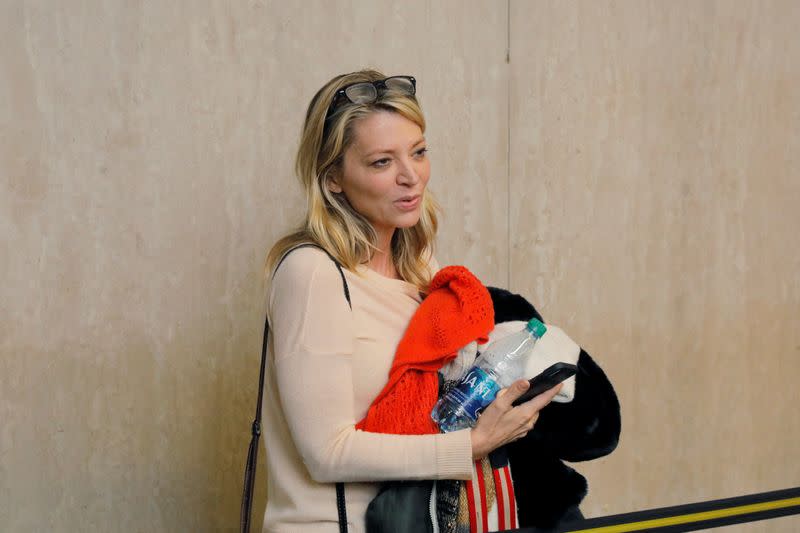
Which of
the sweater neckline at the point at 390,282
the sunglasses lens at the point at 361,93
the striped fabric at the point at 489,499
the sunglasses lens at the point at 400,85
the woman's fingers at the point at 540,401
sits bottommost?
the striped fabric at the point at 489,499

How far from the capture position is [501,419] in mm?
1597

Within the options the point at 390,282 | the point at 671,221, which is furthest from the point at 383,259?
the point at 671,221

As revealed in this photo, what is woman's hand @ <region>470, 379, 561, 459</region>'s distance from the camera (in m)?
1.59

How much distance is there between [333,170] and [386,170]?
0.36 ft

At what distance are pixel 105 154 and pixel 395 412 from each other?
1.25m

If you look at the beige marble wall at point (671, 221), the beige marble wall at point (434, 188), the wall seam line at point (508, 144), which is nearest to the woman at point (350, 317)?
the beige marble wall at point (434, 188)

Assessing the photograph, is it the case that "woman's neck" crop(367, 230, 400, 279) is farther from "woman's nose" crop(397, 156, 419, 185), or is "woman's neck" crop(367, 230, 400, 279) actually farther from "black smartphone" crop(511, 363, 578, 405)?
"black smartphone" crop(511, 363, 578, 405)

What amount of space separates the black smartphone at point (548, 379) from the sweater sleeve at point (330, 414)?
5.1 inches

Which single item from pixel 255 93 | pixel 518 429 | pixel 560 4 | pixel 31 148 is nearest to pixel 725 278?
pixel 560 4

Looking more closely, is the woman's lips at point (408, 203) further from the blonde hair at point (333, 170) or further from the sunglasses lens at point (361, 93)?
the sunglasses lens at point (361, 93)

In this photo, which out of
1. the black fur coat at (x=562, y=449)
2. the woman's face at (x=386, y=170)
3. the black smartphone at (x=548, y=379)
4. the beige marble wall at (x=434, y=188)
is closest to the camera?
the black smartphone at (x=548, y=379)

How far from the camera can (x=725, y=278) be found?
350 cm

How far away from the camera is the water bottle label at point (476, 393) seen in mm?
1625

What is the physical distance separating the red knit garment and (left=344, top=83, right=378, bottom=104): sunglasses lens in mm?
431
